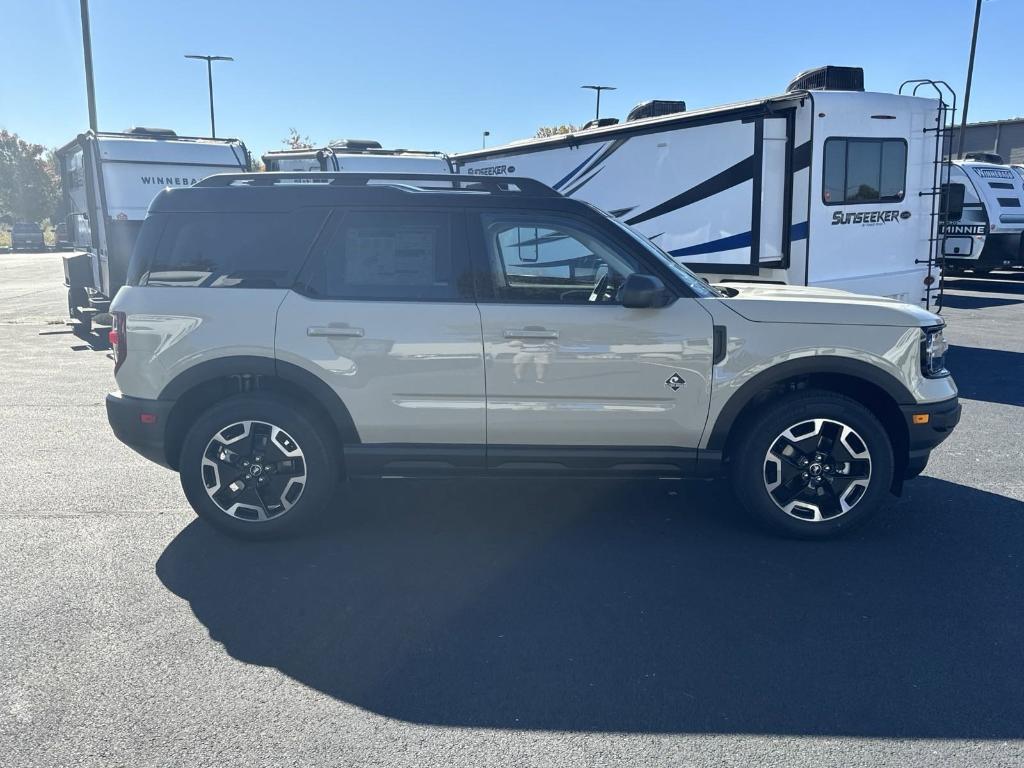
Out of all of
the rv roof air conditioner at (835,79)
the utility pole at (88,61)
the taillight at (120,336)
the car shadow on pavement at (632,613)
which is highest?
the utility pole at (88,61)

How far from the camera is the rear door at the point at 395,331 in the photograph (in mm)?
4641

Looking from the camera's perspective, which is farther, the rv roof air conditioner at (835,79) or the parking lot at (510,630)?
the rv roof air conditioner at (835,79)

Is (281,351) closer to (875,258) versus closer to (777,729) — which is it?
(777,729)

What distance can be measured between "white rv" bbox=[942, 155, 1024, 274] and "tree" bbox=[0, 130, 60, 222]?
59035 mm

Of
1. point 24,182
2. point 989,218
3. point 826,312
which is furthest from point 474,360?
point 24,182

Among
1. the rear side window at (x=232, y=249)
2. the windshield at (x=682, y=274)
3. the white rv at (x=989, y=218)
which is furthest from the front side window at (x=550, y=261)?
the white rv at (x=989, y=218)

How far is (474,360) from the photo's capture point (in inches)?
183

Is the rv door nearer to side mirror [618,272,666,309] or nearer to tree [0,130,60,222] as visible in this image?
side mirror [618,272,666,309]

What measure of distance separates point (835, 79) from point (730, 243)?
215 centimetres

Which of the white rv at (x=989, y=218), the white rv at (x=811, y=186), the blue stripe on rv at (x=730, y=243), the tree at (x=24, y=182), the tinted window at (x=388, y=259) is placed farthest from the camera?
the tree at (x=24, y=182)

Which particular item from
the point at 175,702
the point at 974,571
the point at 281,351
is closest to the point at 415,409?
the point at 281,351

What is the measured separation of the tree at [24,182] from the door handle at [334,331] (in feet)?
212

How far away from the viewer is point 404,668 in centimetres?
346

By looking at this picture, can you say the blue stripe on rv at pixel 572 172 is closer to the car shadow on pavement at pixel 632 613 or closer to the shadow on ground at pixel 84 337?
the shadow on ground at pixel 84 337
